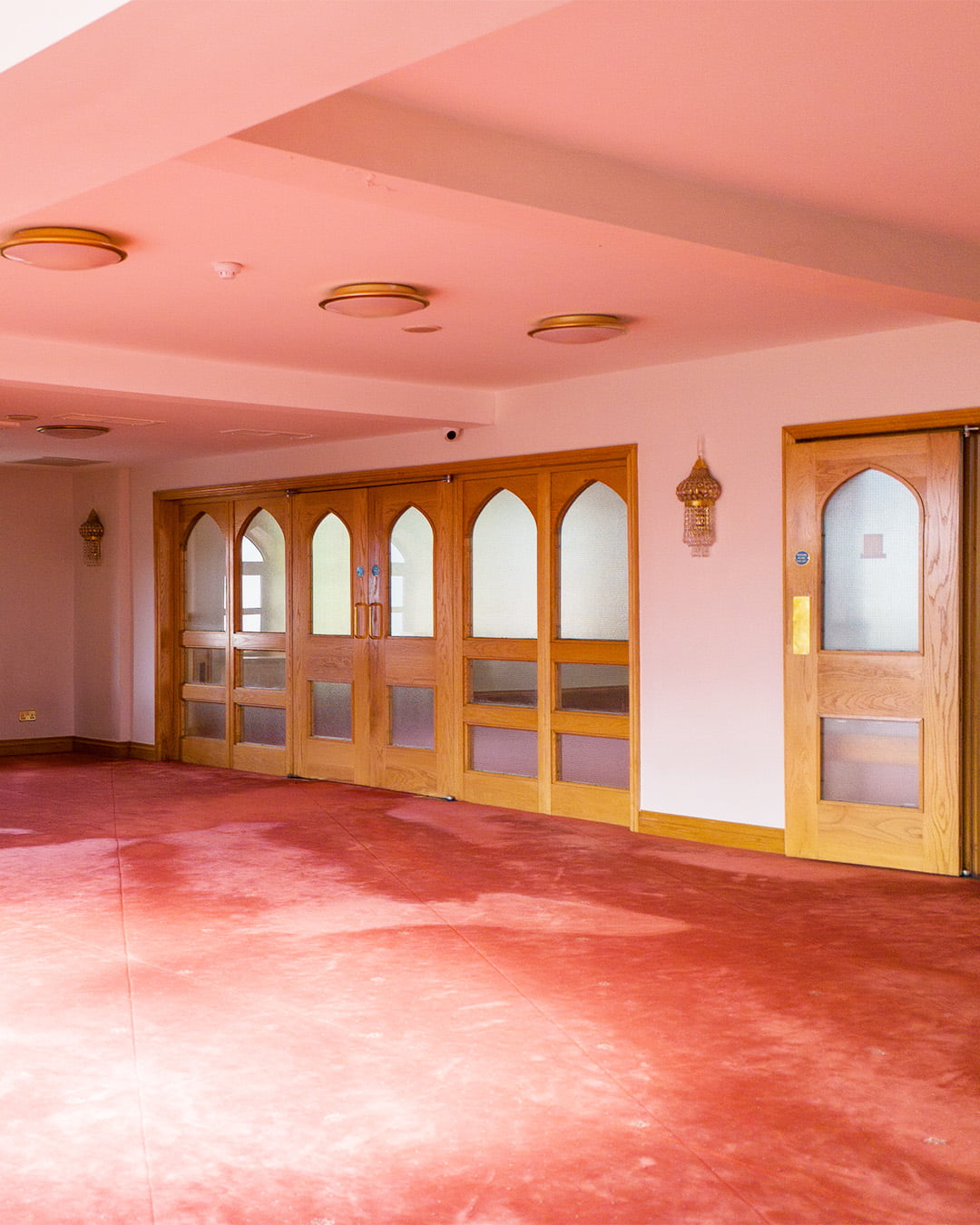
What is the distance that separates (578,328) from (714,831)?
2527mm

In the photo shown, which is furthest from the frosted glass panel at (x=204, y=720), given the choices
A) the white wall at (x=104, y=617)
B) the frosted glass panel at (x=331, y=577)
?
the frosted glass panel at (x=331, y=577)

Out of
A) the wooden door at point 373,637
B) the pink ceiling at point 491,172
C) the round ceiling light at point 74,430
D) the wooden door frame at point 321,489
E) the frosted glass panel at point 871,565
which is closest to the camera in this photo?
the pink ceiling at point 491,172

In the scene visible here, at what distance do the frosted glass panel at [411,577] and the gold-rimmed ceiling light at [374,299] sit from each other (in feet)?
9.60

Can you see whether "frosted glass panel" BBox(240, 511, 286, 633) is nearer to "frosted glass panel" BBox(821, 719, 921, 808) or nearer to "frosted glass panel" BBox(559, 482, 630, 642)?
"frosted glass panel" BBox(559, 482, 630, 642)

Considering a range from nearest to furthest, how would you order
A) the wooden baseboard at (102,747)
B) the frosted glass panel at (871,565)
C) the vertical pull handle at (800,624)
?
the frosted glass panel at (871,565)
the vertical pull handle at (800,624)
the wooden baseboard at (102,747)

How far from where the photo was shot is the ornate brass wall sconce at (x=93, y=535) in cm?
1009

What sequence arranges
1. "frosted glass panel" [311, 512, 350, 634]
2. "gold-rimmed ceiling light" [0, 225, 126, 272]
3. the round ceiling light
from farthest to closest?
"frosted glass panel" [311, 512, 350, 634], the round ceiling light, "gold-rimmed ceiling light" [0, 225, 126, 272]

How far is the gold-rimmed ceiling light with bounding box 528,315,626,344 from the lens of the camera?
5.31 metres

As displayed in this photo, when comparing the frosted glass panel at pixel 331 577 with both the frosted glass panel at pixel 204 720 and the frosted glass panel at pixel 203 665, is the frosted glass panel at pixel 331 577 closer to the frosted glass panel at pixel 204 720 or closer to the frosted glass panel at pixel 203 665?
the frosted glass panel at pixel 203 665

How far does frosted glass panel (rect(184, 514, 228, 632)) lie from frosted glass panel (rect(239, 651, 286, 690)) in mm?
347

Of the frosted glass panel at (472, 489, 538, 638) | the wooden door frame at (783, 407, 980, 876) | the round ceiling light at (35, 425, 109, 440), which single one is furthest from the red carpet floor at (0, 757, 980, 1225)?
the round ceiling light at (35, 425, 109, 440)

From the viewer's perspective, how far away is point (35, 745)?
10.3 metres

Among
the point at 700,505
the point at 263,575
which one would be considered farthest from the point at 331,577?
the point at 700,505

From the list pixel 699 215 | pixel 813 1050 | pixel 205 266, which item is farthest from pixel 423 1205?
pixel 205 266
